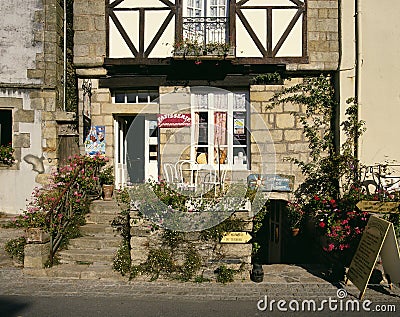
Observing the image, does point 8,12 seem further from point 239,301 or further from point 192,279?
point 239,301

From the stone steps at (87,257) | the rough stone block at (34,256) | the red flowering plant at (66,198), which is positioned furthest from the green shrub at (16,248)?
the stone steps at (87,257)

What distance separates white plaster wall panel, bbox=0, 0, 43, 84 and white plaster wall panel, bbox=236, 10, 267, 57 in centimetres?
424

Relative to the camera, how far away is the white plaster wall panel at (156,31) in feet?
31.0

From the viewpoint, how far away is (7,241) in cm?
830

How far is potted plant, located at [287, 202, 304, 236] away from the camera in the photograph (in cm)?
930

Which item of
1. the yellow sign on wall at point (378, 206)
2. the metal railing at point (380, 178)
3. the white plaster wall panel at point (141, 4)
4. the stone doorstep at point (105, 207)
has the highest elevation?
the white plaster wall panel at point (141, 4)

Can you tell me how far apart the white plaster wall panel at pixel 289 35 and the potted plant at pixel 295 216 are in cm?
303

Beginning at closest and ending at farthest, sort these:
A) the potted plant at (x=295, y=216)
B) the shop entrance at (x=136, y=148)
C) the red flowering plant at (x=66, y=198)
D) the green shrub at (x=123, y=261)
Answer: the green shrub at (x=123, y=261), the red flowering plant at (x=66, y=198), the potted plant at (x=295, y=216), the shop entrance at (x=136, y=148)

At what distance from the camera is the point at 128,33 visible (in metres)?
9.56

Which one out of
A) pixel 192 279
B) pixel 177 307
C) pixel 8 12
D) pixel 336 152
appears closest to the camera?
pixel 177 307

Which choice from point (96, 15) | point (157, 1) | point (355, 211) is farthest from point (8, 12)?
point (355, 211)

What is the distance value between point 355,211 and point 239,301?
7.77 feet

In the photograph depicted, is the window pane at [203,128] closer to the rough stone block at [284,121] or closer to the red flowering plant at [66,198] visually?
the rough stone block at [284,121]

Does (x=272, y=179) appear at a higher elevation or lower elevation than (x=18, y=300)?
higher
